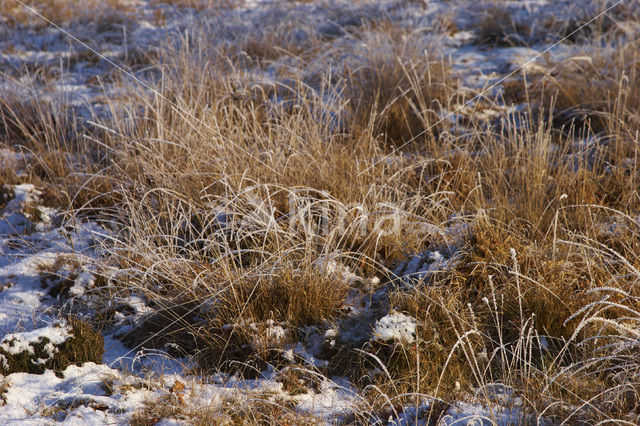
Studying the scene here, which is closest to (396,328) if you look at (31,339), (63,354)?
(63,354)

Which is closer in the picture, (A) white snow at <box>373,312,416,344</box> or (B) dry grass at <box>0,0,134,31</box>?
(A) white snow at <box>373,312,416,344</box>

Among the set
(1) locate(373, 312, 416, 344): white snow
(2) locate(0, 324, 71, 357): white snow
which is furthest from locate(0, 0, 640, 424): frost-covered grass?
(2) locate(0, 324, 71, 357): white snow

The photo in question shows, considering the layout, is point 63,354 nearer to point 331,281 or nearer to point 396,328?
point 331,281

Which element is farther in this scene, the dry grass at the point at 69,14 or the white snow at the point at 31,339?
the dry grass at the point at 69,14

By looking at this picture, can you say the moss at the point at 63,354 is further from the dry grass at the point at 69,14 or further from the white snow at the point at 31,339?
the dry grass at the point at 69,14

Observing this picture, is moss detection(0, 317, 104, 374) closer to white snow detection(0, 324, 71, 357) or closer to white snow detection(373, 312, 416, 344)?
white snow detection(0, 324, 71, 357)

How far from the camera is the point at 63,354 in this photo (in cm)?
258

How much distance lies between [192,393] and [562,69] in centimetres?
506

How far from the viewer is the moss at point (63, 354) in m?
2.51

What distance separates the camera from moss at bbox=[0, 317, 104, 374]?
251 centimetres

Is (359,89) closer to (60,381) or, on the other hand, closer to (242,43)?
(242,43)

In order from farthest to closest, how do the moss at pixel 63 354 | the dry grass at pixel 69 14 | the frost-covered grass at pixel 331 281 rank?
the dry grass at pixel 69 14
the moss at pixel 63 354
the frost-covered grass at pixel 331 281

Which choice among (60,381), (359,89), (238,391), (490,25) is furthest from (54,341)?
(490,25)

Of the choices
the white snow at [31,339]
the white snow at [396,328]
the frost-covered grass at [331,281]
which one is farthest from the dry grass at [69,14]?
the white snow at [396,328]
